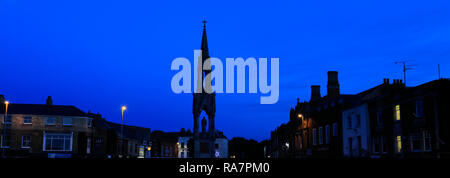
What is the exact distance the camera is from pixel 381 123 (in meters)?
43.7

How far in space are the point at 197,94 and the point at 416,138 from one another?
36.5 metres

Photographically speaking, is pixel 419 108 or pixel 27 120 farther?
pixel 27 120

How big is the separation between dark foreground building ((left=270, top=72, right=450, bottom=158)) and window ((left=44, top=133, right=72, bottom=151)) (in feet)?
120

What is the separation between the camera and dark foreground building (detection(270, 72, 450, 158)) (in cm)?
3409

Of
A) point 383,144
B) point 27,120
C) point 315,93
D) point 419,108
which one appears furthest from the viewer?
point 315,93

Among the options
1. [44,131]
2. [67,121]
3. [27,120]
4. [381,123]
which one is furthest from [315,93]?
[27,120]

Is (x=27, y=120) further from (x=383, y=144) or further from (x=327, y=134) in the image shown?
(x=383, y=144)

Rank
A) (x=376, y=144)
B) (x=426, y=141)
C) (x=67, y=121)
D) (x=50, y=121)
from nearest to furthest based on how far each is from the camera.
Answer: (x=426, y=141) < (x=376, y=144) < (x=50, y=121) < (x=67, y=121)

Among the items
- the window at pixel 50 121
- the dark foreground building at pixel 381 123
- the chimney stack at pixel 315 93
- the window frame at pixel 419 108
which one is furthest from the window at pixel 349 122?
the window at pixel 50 121

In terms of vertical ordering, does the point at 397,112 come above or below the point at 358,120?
above

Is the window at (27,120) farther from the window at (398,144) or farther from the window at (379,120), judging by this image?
the window at (398,144)

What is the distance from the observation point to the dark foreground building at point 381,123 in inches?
1342

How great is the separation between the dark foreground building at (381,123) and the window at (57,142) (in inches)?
1435

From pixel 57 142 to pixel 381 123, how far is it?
5079 cm
